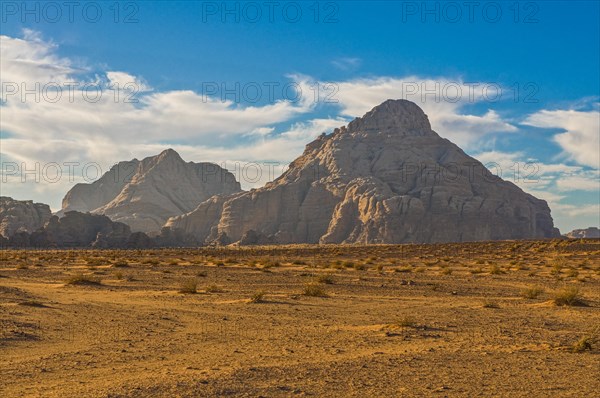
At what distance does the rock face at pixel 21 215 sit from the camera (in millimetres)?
123938

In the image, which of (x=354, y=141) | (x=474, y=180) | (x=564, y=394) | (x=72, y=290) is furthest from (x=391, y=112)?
(x=564, y=394)

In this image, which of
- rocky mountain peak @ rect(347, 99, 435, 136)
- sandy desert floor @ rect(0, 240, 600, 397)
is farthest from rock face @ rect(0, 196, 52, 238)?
sandy desert floor @ rect(0, 240, 600, 397)

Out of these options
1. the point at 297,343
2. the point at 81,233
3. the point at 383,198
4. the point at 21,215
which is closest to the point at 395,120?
the point at 383,198

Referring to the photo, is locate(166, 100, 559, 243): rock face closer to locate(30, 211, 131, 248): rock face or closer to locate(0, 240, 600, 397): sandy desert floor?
locate(30, 211, 131, 248): rock face

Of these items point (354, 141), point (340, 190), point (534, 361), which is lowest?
point (534, 361)

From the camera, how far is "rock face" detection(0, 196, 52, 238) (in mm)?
123938

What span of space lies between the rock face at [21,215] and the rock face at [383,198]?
40.5 m

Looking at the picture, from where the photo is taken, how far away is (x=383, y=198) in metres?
144

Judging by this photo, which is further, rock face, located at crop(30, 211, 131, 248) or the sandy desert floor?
rock face, located at crop(30, 211, 131, 248)

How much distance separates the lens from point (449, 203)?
5728 inches

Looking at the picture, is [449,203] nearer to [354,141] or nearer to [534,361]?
[354,141]

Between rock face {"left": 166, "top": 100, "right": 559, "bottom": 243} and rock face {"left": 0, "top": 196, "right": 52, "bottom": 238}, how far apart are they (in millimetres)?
40484

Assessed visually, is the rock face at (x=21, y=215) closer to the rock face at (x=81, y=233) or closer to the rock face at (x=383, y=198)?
the rock face at (x=81, y=233)

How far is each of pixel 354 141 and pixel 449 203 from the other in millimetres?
44650
